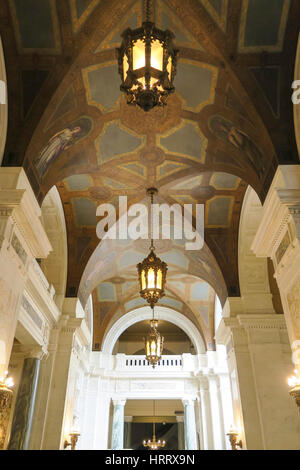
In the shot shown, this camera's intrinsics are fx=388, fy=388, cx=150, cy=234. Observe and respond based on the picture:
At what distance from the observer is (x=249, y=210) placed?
30.4 feet

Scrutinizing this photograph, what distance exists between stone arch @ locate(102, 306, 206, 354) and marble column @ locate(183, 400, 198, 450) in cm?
209

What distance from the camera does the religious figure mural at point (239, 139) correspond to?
6484 mm

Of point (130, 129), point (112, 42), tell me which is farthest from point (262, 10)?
point (130, 129)

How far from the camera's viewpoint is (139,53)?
12.3 ft

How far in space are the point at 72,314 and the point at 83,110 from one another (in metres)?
5.38

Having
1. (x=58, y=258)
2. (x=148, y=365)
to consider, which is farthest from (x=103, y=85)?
(x=148, y=365)

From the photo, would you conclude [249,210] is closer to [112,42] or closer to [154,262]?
[154,262]

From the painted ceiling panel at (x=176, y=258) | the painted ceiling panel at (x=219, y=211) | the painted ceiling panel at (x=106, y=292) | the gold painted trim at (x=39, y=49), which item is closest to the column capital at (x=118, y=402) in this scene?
the painted ceiling panel at (x=106, y=292)

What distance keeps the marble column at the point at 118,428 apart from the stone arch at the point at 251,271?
810cm

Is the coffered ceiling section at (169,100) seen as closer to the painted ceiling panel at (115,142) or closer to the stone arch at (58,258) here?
the painted ceiling panel at (115,142)

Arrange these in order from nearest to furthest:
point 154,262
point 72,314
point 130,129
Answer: point 154,262 → point 130,129 → point 72,314

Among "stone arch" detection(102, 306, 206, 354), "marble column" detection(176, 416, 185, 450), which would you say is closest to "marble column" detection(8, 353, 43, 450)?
"stone arch" detection(102, 306, 206, 354)

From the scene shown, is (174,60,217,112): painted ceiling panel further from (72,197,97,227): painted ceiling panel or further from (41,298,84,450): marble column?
(41,298,84,450): marble column

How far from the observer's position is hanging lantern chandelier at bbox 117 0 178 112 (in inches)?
141
